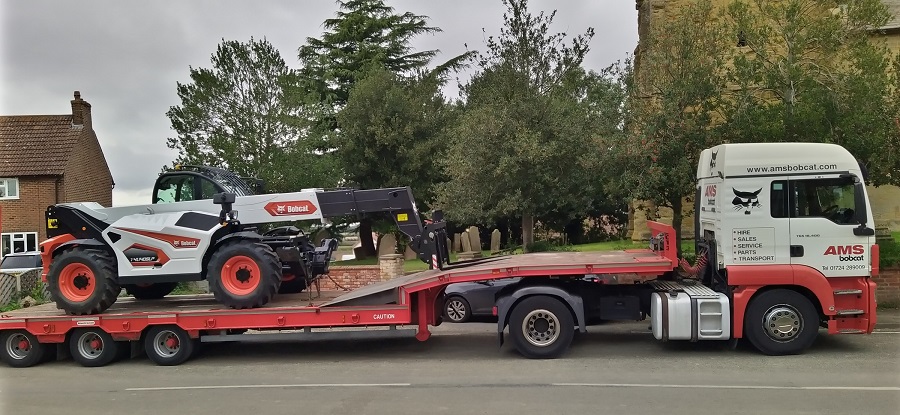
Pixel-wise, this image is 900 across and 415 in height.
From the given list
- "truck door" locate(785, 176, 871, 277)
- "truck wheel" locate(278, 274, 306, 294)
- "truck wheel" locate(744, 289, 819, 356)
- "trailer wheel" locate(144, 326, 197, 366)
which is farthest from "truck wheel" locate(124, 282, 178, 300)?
"truck door" locate(785, 176, 871, 277)

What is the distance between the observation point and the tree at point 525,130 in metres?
18.8

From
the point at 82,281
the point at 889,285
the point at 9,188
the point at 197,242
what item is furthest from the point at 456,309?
the point at 9,188

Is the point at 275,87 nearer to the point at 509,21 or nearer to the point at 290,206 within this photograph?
the point at 509,21

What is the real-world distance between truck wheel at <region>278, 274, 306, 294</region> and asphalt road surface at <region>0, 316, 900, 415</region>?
122cm

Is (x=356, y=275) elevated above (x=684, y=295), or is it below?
below

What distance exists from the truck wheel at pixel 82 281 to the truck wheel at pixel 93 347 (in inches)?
12.9

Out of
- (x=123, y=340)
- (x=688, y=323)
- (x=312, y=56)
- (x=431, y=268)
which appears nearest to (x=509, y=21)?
(x=431, y=268)

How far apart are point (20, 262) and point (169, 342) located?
1432cm

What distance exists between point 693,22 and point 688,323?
8688 millimetres

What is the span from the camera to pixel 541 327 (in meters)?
9.23

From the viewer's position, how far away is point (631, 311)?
31.7 ft

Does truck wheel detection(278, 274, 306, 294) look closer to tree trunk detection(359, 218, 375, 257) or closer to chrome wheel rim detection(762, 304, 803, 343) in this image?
chrome wheel rim detection(762, 304, 803, 343)

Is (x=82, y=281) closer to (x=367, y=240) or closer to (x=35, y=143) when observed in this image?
(x=367, y=240)

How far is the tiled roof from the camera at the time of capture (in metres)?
27.7
